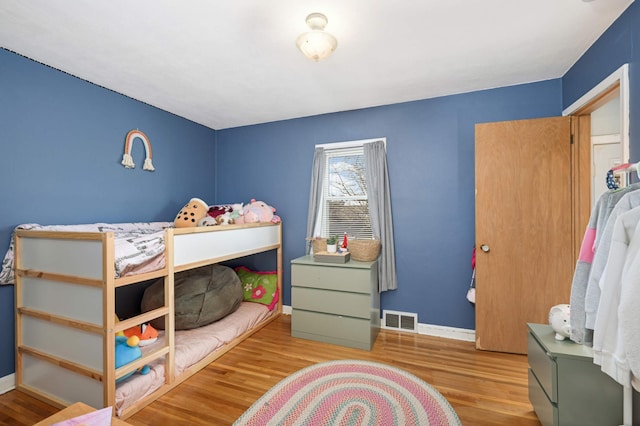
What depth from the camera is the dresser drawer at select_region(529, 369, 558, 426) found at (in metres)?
1.40

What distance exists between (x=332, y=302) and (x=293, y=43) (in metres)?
2.16

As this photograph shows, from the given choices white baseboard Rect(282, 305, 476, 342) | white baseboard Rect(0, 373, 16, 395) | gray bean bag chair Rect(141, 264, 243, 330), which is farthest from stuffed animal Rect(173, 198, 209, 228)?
white baseboard Rect(282, 305, 476, 342)

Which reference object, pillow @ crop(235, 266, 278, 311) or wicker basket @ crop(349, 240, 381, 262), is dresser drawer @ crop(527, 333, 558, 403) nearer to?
wicker basket @ crop(349, 240, 381, 262)

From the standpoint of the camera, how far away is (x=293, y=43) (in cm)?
193

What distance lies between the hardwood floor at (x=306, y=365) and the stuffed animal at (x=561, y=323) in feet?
1.93

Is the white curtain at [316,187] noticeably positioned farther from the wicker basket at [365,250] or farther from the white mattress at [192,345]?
the white mattress at [192,345]

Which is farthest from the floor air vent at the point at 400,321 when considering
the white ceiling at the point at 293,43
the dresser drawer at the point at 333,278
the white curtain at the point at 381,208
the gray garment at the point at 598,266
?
the white ceiling at the point at 293,43

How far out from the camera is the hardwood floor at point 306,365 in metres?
1.74

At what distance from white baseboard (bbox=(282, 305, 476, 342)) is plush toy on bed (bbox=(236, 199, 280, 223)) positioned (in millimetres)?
1977

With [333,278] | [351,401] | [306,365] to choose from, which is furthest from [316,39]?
[306,365]

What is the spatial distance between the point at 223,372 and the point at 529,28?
3193 mm

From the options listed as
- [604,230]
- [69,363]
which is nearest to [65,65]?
[69,363]

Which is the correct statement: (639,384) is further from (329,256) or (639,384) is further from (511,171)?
(329,256)

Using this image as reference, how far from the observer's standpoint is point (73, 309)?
1.77m
